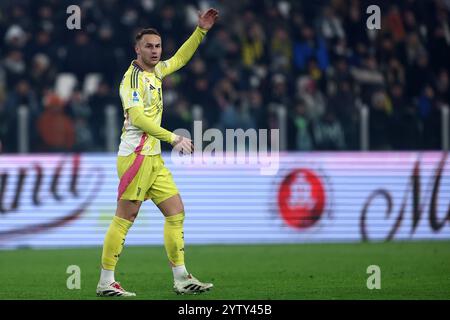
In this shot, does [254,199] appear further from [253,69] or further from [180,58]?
[180,58]

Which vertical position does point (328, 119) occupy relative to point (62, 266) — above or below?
above

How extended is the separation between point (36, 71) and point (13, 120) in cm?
128

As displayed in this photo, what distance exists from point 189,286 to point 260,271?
232cm

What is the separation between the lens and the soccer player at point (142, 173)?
9500 millimetres

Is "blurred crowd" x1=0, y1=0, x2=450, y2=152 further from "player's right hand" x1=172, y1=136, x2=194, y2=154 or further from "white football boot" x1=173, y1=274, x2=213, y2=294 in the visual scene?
"player's right hand" x1=172, y1=136, x2=194, y2=154

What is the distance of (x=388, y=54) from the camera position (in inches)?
707

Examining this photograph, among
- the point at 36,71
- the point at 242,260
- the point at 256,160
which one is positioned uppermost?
the point at 36,71

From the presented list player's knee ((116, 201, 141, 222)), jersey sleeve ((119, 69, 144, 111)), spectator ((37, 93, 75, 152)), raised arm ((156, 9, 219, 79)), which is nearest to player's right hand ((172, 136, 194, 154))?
jersey sleeve ((119, 69, 144, 111))

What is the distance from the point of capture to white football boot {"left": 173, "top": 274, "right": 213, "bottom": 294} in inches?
379

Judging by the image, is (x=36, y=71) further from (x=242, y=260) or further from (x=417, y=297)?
(x=417, y=297)

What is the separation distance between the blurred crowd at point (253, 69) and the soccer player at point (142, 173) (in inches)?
253

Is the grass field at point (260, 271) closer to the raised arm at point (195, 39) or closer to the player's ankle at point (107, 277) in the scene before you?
the player's ankle at point (107, 277)

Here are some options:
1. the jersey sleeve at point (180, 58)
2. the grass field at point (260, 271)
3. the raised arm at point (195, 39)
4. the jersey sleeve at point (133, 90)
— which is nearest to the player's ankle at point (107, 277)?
the grass field at point (260, 271)
